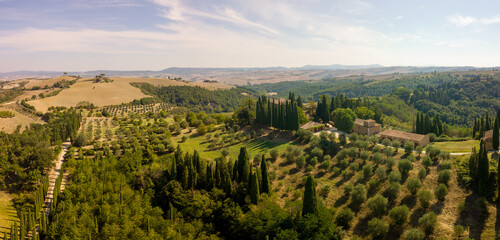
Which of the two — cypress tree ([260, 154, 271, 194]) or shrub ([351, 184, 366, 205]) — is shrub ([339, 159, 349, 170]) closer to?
shrub ([351, 184, 366, 205])

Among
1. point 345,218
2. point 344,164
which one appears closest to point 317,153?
point 344,164

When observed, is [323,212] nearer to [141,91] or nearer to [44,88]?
[141,91]

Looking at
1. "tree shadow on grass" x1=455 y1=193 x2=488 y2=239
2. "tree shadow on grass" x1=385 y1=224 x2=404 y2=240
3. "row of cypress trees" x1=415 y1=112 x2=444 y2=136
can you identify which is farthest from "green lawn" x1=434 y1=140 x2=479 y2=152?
"tree shadow on grass" x1=385 y1=224 x2=404 y2=240

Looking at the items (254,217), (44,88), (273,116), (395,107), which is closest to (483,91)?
(395,107)

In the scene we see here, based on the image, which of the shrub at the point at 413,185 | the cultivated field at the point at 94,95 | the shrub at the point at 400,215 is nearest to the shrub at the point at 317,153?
the shrub at the point at 413,185

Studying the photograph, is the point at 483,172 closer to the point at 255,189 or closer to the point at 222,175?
the point at 255,189

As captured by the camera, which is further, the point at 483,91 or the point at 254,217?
the point at 483,91
